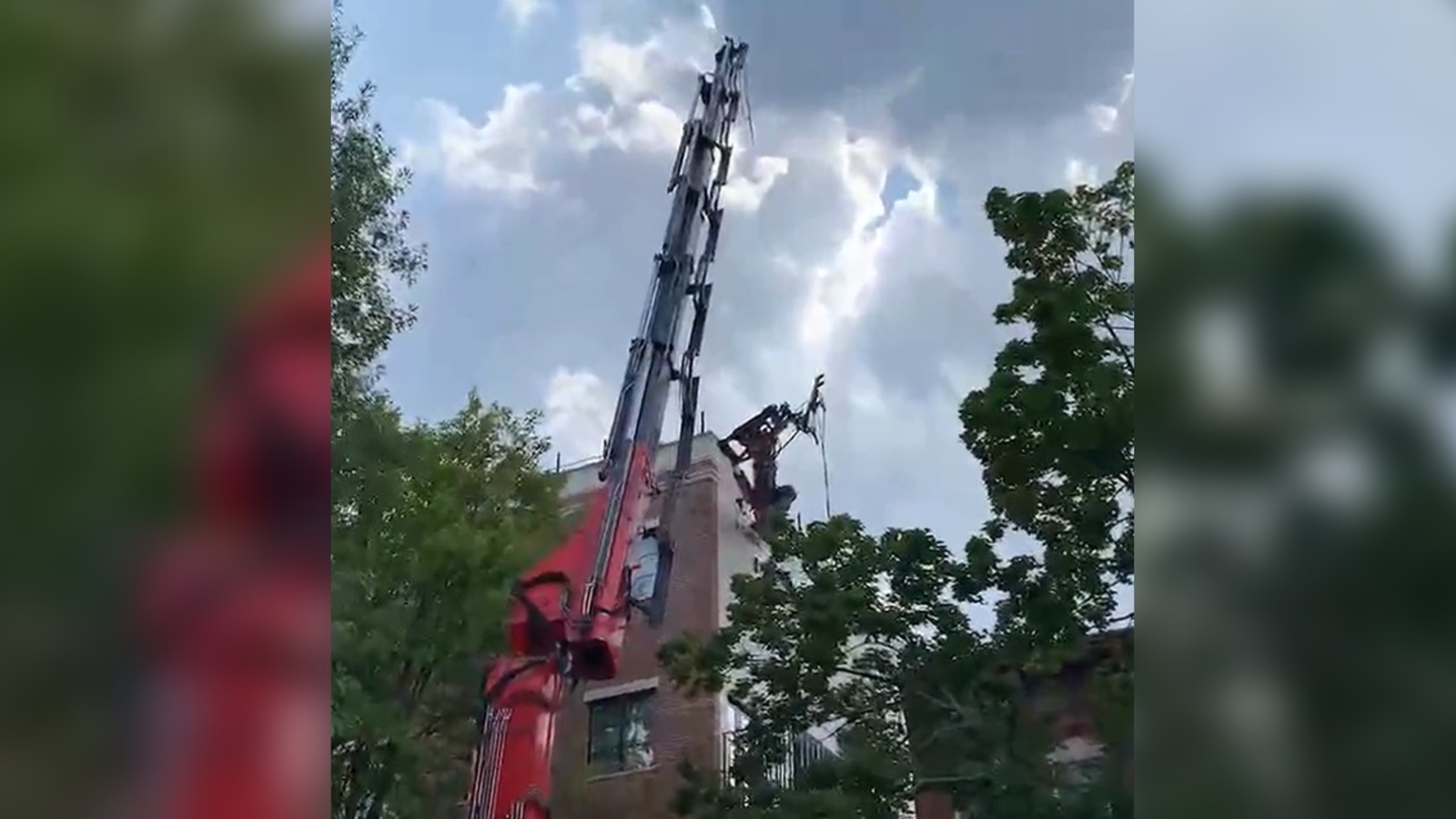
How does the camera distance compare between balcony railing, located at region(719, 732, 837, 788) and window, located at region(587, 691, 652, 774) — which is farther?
window, located at region(587, 691, 652, 774)

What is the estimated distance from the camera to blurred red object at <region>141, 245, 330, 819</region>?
183 cm

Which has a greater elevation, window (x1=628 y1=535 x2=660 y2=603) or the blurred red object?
window (x1=628 y1=535 x2=660 y2=603)

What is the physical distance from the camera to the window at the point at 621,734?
8.58 feet

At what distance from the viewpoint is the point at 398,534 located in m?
2.78

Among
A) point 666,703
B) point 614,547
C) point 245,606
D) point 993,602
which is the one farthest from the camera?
point 614,547

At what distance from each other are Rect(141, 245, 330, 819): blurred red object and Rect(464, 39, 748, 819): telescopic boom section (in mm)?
788

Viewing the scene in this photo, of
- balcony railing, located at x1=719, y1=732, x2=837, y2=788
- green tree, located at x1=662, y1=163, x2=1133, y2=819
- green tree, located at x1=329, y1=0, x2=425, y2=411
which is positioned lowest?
balcony railing, located at x1=719, y1=732, x2=837, y2=788

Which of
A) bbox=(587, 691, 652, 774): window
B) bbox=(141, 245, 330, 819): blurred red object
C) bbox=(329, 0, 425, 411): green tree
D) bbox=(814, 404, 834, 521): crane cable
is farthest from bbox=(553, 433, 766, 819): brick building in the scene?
bbox=(141, 245, 330, 819): blurred red object

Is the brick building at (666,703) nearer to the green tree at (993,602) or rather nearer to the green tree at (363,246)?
the green tree at (993,602)

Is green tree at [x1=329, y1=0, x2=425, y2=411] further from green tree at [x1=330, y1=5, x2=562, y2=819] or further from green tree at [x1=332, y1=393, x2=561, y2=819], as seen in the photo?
green tree at [x1=332, y1=393, x2=561, y2=819]

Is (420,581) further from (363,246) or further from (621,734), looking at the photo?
(363,246)

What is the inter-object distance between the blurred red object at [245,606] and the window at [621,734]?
77cm

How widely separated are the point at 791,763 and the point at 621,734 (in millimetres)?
323

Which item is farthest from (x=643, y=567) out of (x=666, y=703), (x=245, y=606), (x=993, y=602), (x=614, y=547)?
(x=245, y=606)
